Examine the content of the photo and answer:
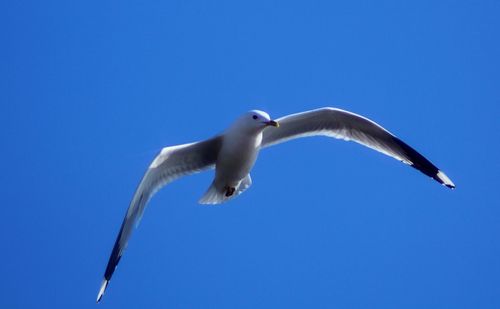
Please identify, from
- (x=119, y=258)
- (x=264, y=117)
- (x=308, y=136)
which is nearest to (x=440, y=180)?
(x=308, y=136)

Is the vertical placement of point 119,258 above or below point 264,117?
below

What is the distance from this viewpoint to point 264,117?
6.82 m

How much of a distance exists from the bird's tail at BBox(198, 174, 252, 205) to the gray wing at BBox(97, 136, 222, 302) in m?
0.24

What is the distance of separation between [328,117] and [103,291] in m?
2.33

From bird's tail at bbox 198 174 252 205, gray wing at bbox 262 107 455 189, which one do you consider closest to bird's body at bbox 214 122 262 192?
bird's tail at bbox 198 174 252 205

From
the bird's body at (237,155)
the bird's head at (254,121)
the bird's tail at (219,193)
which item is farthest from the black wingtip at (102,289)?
the bird's head at (254,121)

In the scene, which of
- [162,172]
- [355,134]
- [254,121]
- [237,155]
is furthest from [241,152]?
[355,134]

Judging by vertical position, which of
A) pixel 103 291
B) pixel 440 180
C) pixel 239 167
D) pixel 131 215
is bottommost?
pixel 103 291

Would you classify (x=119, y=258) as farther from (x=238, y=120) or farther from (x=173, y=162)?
(x=238, y=120)

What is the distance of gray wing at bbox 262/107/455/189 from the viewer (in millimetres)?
7477

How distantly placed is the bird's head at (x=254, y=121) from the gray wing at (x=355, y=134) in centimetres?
61

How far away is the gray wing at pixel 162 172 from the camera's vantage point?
698 cm

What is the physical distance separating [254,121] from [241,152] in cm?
26

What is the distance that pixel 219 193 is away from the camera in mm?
7234
